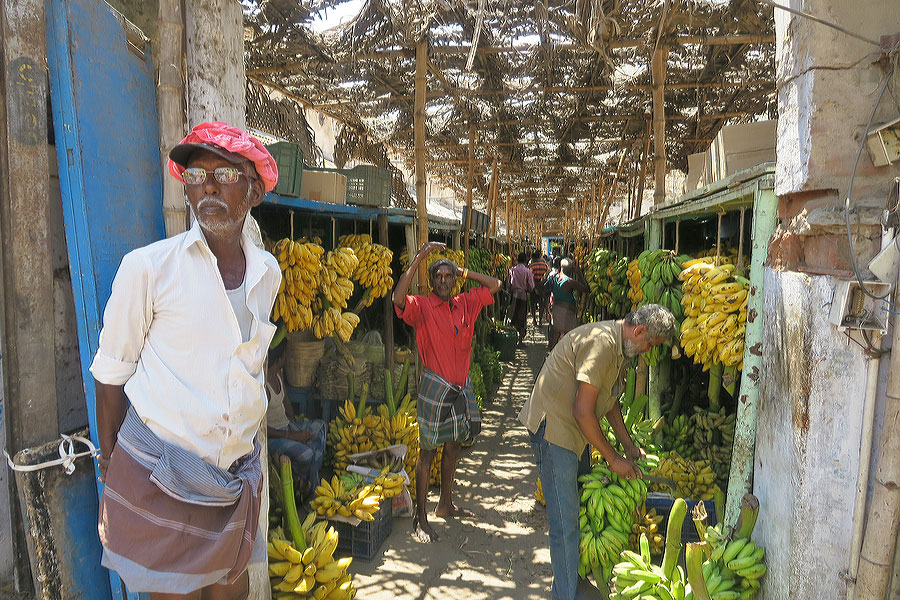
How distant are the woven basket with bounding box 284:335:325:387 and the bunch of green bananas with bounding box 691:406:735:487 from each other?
3526 mm

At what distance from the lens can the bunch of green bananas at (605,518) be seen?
3.30m

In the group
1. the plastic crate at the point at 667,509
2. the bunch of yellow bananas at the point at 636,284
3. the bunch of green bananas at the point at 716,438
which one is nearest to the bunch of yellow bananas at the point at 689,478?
the plastic crate at the point at 667,509

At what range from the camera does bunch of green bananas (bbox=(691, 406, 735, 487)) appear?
444 cm

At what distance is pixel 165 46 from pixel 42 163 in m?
0.75

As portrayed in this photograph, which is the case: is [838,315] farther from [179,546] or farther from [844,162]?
[179,546]

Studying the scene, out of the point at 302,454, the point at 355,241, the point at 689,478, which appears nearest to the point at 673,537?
the point at 689,478

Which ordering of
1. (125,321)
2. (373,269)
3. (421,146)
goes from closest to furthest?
(125,321), (373,269), (421,146)

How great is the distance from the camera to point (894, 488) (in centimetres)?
185

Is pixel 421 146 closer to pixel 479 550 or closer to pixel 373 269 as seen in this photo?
pixel 373 269

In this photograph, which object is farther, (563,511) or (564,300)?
(564,300)

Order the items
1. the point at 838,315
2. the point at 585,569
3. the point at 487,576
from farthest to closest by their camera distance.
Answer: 1. the point at 487,576
2. the point at 585,569
3. the point at 838,315

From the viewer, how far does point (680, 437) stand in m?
4.86

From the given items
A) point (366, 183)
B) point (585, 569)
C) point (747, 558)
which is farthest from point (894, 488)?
point (366, 183)

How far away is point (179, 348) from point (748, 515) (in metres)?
2.75
